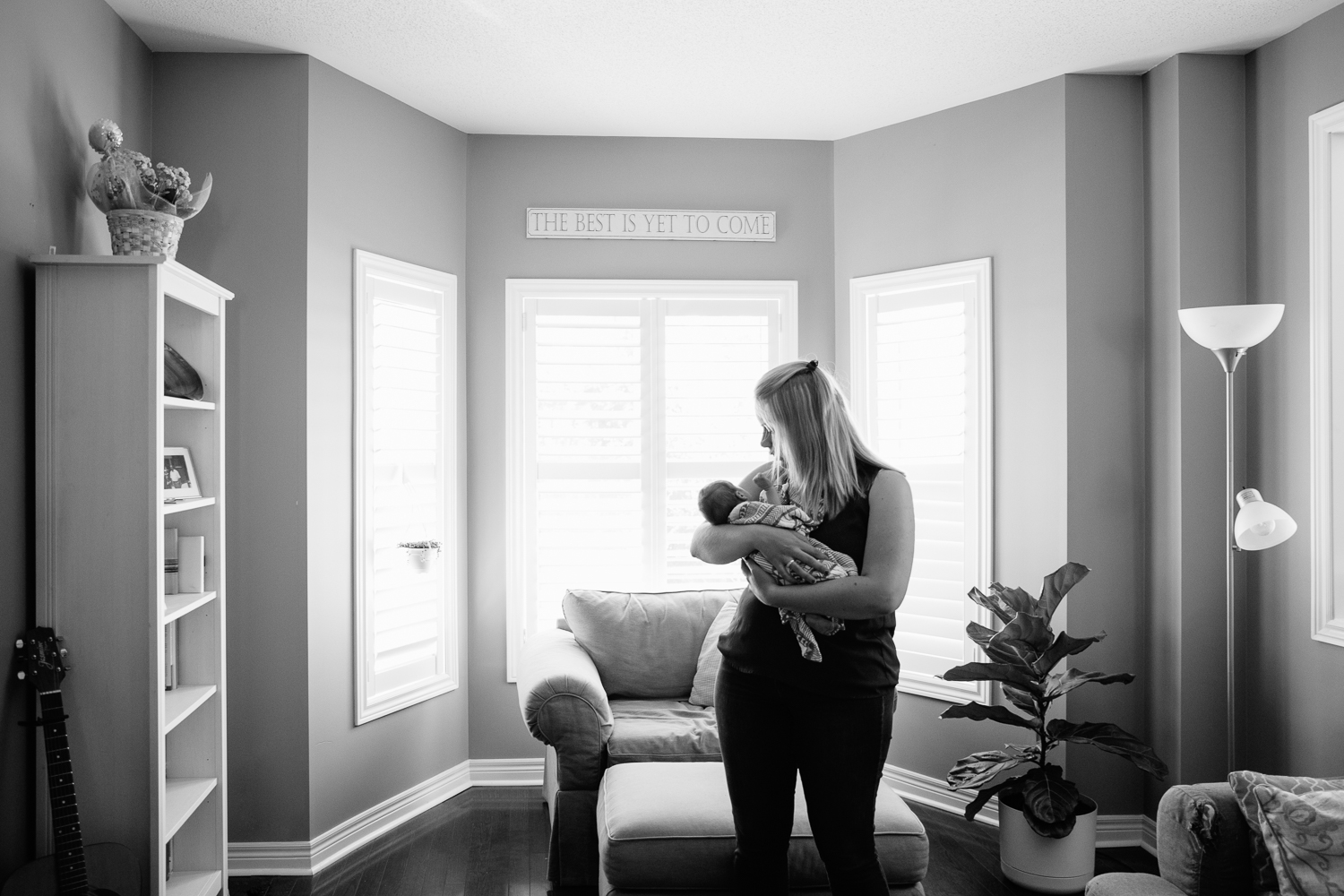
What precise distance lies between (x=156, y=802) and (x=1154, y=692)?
3166 mm

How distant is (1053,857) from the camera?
278 centimetres

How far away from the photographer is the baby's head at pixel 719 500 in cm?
187

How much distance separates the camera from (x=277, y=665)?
119 inches

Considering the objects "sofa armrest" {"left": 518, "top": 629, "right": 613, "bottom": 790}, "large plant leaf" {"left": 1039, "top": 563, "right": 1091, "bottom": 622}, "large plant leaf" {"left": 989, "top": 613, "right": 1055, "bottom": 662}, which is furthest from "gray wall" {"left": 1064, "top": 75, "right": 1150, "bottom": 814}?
"sofa armrest" {"left": 518, "top": 629, "right": 613, "bottom": 790}

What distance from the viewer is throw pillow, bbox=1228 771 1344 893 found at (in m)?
1.80

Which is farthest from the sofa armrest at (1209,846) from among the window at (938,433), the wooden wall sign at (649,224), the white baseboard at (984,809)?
the wooden wall sign at (649,224)

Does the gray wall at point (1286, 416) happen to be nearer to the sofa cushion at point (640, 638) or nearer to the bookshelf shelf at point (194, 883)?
the sofa cushion at point (640, 638)

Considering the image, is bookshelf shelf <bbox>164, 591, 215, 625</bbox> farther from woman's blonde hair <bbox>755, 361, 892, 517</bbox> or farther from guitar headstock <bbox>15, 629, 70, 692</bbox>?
woman's blonde hair <bbox>755, 361, 892, 517</bbox>

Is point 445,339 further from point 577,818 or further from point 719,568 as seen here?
point 577,818

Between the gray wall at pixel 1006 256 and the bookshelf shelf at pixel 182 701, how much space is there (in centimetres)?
264

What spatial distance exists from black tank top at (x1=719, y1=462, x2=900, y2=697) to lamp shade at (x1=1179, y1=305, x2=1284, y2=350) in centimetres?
149

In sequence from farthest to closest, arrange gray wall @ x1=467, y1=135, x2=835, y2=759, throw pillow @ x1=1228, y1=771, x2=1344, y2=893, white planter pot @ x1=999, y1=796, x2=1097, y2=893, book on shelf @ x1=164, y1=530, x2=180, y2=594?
gray wall @ x1=467, y1=135, x2=835, y2=759 → white planter pot @ x1=999, y1=796, x2=1097, y2=893 → book on shelf @ x1=164, y1=530, x2=180, y2=594 → throw pillow @ x1=1228, y1=771, x2=1344, y2=893

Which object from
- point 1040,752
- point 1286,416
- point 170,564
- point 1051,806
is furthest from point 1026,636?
point 170,564

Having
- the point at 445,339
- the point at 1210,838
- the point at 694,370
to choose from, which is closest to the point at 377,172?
the point at 445,339
